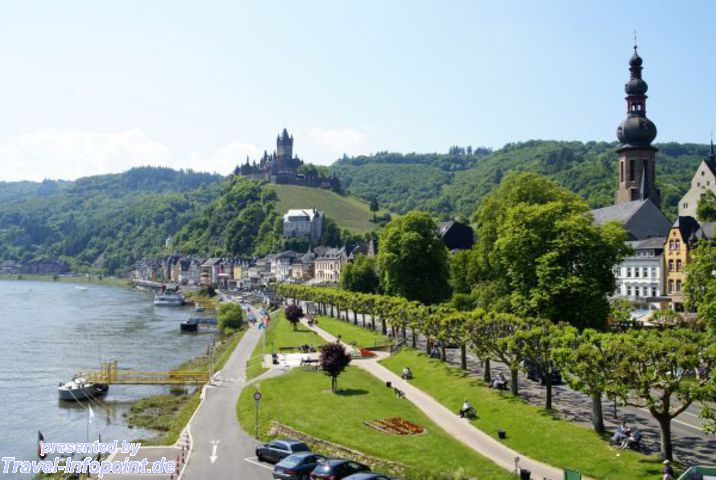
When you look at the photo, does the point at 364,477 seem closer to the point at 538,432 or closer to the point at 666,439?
the point at 538,432

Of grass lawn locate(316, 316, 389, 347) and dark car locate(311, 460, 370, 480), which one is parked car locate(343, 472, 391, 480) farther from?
grass lawn locate(316, 316, 389, 347)

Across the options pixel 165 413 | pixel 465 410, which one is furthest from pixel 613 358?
pixel 165 413

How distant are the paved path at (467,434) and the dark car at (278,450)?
8.59 metres

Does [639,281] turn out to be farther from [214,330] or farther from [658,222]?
[214,330]

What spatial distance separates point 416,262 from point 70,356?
4317 cm

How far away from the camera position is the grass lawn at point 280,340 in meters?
61.4

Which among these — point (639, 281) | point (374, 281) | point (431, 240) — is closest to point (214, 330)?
point (374, 281)

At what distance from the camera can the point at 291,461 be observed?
93.1 feet

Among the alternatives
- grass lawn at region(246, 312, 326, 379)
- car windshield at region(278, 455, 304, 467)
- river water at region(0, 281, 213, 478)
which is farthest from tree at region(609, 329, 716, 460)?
grass lawn at region(246, 312, 326, 379)

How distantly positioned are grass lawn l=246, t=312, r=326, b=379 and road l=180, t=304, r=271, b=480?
521cm

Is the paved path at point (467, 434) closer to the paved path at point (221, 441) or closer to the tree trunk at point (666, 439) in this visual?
the tree trunk at point (666, 439)

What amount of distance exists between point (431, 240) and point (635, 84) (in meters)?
51.4

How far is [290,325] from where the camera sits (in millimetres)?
93188

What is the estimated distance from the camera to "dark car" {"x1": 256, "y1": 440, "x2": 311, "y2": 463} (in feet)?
102
